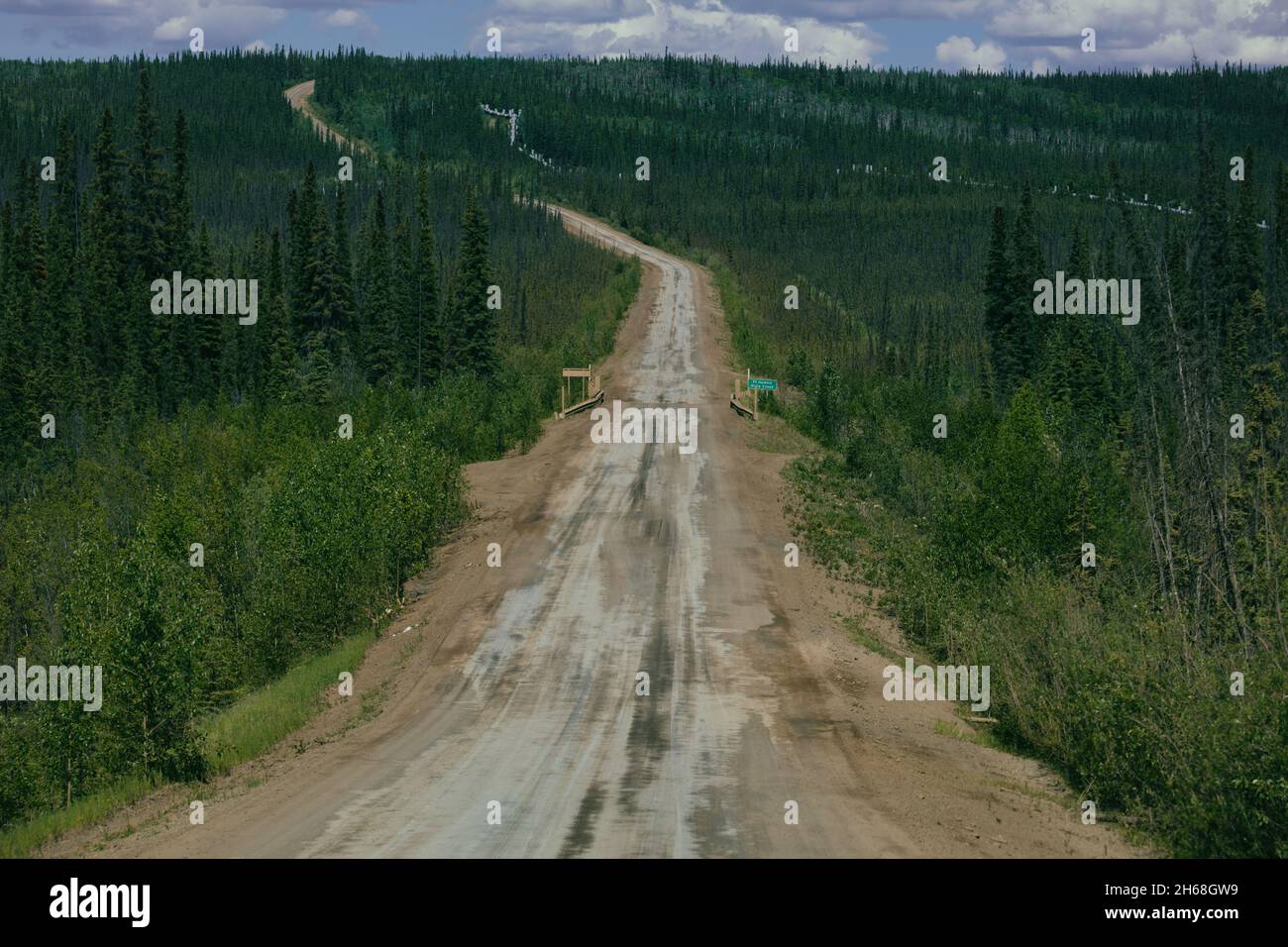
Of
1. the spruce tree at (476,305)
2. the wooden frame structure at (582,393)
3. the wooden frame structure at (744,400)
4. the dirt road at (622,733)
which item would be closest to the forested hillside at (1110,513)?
the dirt road at (622,733)

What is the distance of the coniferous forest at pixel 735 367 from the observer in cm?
1930

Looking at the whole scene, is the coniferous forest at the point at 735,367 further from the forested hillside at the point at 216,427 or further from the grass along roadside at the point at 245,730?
the grass along roadside at the point at 245,730

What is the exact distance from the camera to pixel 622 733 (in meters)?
20.4

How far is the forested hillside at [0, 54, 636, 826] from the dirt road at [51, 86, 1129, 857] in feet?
8.83

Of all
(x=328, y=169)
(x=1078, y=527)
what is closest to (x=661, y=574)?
(x=1078, y=527)

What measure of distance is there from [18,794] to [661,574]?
14264 millimetres

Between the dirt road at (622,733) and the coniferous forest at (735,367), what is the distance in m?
1.80

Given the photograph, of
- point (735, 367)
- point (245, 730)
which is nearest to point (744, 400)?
point (735, 367)

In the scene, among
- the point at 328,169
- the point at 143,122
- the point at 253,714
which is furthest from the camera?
the point at 328,169

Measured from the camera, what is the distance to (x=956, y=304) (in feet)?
457

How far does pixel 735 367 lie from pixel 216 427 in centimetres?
2588

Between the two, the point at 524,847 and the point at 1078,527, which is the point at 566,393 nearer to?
the point at 1078,527

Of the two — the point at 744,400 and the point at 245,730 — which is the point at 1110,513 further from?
the point at 744,400

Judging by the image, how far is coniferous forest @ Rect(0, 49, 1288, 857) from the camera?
1930 cm
